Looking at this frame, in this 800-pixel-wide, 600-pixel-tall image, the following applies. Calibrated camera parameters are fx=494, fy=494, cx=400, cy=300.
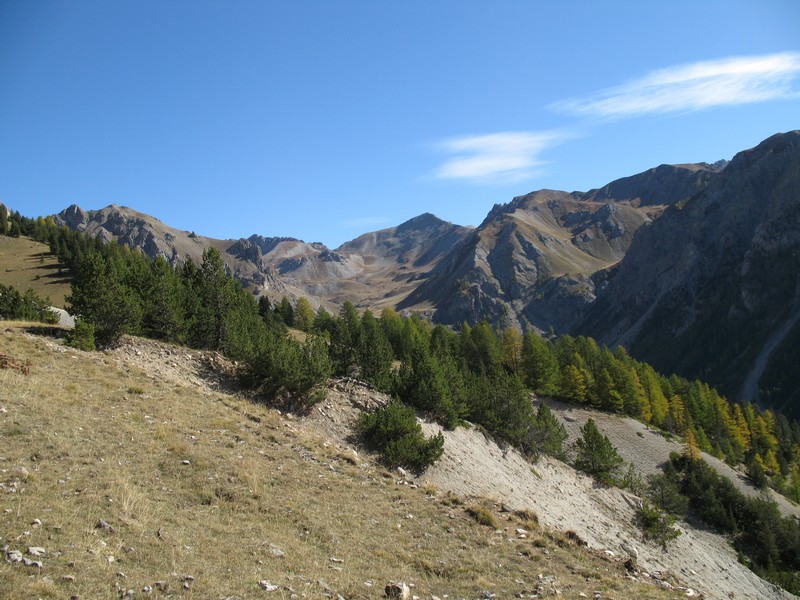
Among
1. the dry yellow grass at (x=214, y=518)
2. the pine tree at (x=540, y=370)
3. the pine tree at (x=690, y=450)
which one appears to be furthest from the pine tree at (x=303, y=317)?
the dry yellow grass at (x=214, y=518)

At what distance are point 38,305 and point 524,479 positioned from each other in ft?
208

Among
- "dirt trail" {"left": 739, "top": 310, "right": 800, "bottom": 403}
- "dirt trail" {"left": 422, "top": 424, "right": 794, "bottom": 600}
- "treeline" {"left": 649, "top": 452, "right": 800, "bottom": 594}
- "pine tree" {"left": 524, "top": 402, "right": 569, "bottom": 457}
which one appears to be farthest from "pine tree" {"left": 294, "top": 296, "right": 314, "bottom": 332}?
"dirt trail" {"left": 739, "top": 310, "right": 800, "bottom": 403}

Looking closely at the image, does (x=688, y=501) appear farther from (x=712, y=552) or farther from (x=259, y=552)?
(x=259, y=552)

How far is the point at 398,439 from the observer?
30641 mm

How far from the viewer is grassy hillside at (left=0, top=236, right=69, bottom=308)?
9812 cm

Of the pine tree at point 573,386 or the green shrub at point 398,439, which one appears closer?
the green shrub at point 398,439

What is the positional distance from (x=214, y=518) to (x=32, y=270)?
4790 inches

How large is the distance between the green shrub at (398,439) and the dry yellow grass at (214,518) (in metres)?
4.61

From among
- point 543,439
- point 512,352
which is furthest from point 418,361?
point 512,352

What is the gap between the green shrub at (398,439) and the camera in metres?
29.6

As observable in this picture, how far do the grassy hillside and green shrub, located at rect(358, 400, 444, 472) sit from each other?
80.9 m

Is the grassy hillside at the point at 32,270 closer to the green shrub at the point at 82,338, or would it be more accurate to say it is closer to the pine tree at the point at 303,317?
the pine tree at the point at 303,317

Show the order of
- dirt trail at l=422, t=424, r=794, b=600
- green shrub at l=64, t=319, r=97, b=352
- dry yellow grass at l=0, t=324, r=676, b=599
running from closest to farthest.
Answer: dry yellow grass at l=0, t=324, r=676, b=599 < green shrub at l=64, t=319, r=97, b=352 < dirt trail at l=422, t=424, r=794, b=600

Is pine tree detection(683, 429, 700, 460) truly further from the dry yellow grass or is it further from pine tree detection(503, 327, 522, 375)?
the dry yellow grass
